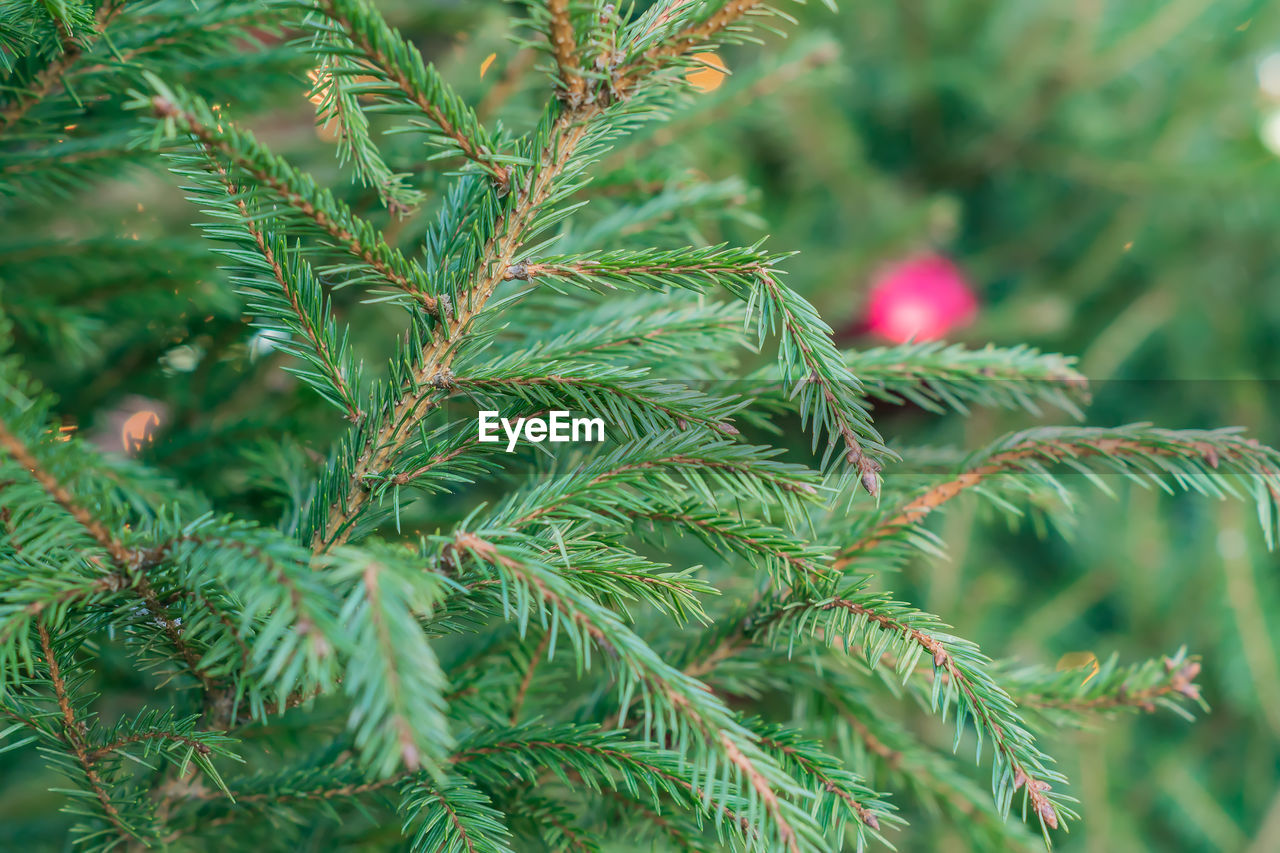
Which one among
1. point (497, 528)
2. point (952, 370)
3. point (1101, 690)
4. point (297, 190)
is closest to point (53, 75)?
point (297, 190)

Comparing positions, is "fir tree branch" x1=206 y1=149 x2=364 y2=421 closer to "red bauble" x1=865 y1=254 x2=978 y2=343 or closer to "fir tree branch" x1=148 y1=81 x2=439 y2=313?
"fir tree branch" x1=148 y1=81 x2=439 y2=313

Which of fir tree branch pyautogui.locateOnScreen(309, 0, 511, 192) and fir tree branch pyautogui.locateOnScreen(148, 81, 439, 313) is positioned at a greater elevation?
fir tree branch pyautogui.locateOnScreen(309, 0, 511, 192)

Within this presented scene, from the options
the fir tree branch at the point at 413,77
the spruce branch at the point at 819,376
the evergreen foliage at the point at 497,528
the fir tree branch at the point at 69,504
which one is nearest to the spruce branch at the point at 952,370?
the evergreen foliage at the point at 497,528

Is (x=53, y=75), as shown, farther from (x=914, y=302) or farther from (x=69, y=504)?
(x=914, y=302)

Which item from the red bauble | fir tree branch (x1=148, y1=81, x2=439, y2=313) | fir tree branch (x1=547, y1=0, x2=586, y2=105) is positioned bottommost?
the red bauble

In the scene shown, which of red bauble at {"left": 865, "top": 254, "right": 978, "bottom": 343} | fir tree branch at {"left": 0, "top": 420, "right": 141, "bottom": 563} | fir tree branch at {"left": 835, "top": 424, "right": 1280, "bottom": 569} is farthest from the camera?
red bauble at {"left": 865, "top": 254, "right": 978, "bottom": 343}

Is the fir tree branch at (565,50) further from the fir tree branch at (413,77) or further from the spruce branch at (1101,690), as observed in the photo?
the spruce branch at (1101,690)

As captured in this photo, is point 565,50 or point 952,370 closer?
point 565,50

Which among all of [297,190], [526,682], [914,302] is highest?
[297,190]

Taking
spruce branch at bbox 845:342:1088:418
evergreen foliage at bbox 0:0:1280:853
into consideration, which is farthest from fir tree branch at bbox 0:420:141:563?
spruce branch at bbox 845:342:1088:418
